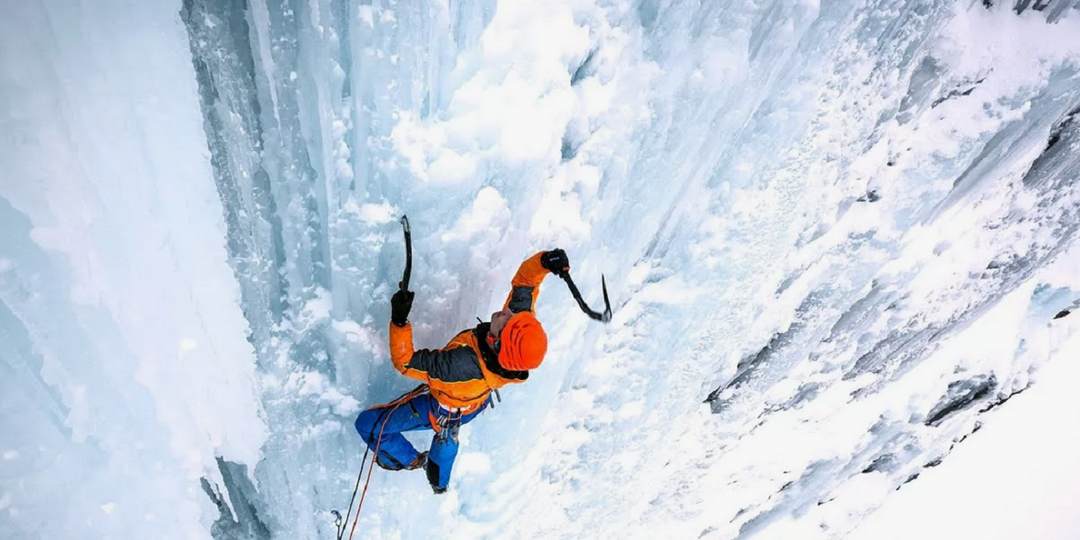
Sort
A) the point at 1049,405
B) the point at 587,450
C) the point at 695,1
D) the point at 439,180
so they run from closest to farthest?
the point at 439,180
the point at 695,1
the point at 587,450
the point at 1049,405

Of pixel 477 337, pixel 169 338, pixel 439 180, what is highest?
pixel 439 180

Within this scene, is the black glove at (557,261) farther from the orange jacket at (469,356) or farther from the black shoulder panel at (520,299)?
the black shoulder panel at (520,299)

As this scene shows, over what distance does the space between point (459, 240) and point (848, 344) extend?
3.10 meters

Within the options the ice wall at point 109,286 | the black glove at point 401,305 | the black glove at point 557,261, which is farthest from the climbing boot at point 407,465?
the black glove at point 557,261

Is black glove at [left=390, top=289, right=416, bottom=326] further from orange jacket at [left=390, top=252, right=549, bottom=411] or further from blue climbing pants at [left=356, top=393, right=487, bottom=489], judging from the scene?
blue climbing pants at [left=356, top=393, right=487, bottom=489]

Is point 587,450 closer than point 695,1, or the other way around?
point 695,1

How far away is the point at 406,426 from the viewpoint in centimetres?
244

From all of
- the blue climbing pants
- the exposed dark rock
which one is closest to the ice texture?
the blue climbing pants

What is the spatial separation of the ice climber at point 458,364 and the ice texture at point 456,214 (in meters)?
0.17

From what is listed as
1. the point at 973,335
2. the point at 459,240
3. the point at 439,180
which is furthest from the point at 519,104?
the point at 973,335

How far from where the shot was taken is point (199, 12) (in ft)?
5.48

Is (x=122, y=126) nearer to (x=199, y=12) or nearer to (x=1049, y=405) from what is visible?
(x=199, y=12)

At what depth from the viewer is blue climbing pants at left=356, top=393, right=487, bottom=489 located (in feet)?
7.97

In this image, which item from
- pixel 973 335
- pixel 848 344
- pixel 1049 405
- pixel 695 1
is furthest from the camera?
pixel 1049 405
